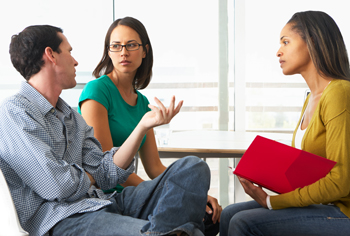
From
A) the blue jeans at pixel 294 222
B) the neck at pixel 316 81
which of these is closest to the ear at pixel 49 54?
the blue jeans at pixel 294 222

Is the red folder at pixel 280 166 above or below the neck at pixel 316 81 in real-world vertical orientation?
below

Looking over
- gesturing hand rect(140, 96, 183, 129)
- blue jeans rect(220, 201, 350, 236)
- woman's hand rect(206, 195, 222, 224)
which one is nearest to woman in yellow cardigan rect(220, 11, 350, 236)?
blue jeans rect(220, 201, 350, 236)

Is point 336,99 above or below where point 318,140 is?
above

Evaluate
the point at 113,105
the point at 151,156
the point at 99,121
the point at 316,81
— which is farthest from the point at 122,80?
the point at 316,81

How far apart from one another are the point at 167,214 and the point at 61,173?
1.19 ft

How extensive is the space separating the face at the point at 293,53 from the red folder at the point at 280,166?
1.45ft

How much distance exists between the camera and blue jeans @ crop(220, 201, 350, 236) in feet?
4.10

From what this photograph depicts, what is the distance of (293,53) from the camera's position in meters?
1.50

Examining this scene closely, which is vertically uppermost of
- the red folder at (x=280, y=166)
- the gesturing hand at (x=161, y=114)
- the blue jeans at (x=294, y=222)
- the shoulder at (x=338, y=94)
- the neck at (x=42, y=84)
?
the neck at (x=42, y=84)

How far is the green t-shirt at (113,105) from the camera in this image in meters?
1.78

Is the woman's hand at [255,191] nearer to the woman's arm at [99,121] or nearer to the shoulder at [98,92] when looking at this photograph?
the woman's arm at [99,121]

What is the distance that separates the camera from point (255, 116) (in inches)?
146

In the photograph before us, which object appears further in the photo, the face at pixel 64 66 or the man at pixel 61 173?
the face at pixel 64 66

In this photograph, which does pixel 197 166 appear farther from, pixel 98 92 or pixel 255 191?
pixel 98 92
